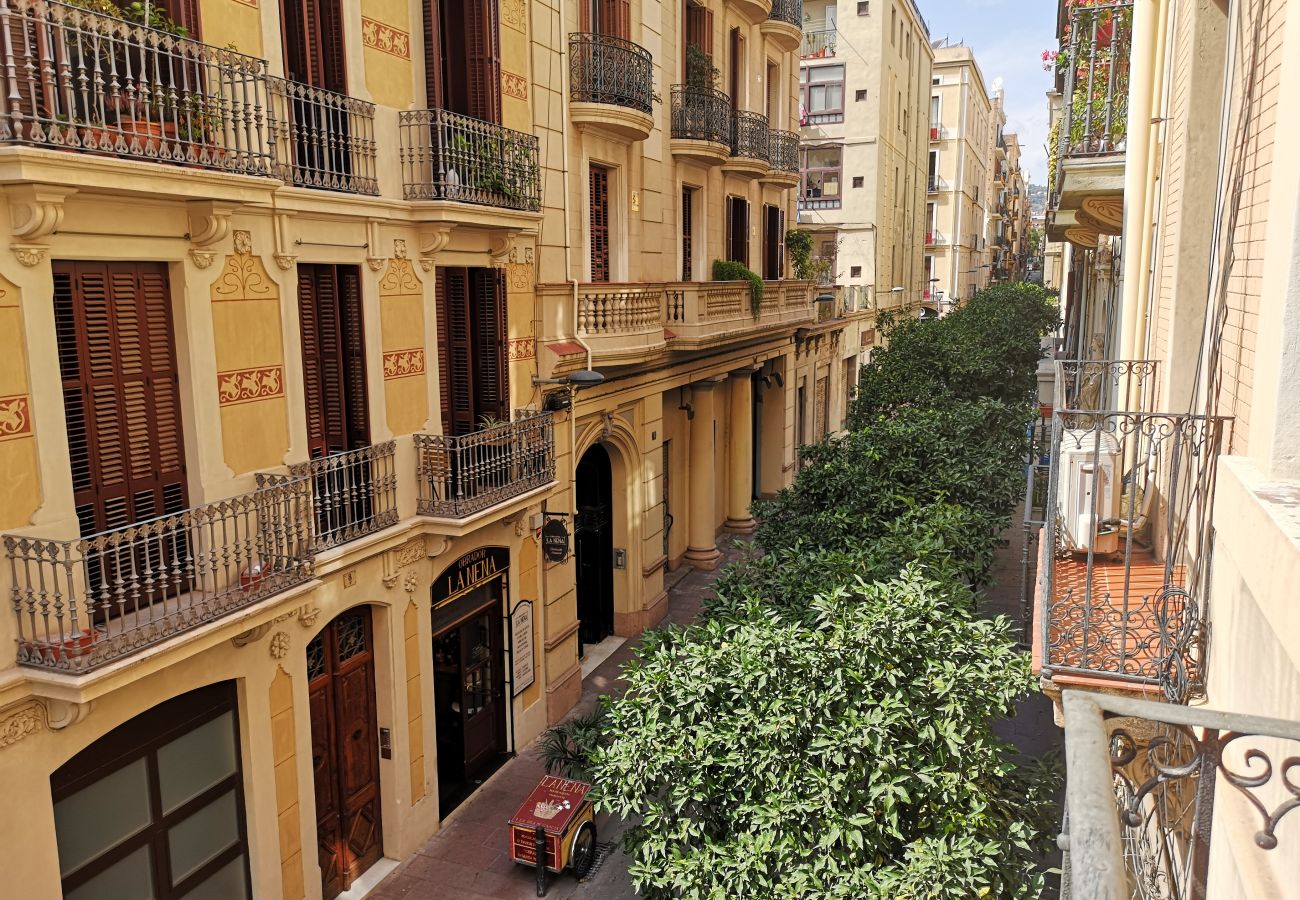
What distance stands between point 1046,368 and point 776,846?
15091 mm

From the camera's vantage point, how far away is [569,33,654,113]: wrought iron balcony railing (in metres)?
15.1

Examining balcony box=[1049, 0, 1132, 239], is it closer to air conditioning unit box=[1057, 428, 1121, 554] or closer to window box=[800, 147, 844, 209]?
air conditioning unit box=[1057, 428, 1121, 554]

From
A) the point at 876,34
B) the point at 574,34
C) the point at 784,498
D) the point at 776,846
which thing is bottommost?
the point at 776,846

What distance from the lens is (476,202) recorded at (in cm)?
1198

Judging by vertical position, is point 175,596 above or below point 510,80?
below

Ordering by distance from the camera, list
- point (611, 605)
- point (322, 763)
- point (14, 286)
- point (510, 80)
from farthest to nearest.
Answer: point (611, 605)
point (510, 80)
point (322, 763)
point (14, 286)

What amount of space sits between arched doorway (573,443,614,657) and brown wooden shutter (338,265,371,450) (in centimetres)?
705

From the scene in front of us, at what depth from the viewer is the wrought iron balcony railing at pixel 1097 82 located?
11.6 m

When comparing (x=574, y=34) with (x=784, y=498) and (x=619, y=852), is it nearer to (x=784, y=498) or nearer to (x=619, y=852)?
(x=784, y=498)

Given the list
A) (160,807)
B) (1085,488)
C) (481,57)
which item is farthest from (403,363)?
(1085,488)

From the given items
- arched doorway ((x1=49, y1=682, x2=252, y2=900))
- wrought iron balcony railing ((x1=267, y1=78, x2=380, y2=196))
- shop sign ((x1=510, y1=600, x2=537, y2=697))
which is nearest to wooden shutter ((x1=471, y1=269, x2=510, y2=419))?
wrought iron balcony railing ((x1=267, y1=78, x2=380, y2=196))

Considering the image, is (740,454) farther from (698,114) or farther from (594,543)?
(698,114)

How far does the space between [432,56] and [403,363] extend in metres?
3.83

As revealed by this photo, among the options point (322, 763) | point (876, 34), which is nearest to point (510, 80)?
point (322, 763)
